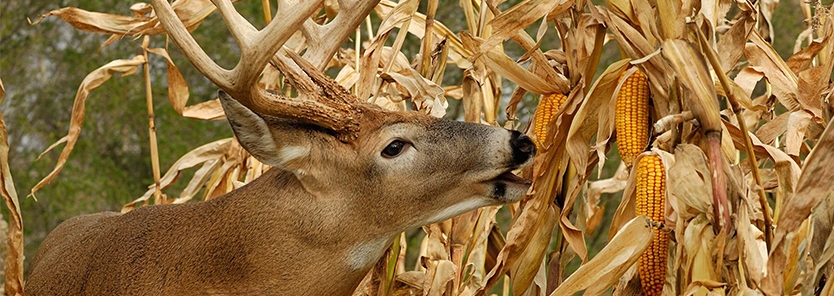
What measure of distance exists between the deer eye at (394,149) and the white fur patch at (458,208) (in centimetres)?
25

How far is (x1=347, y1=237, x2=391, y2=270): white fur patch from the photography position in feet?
13.3

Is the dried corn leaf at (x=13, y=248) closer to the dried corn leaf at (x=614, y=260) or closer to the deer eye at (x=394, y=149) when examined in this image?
the deer eye at (x=394, y=149)

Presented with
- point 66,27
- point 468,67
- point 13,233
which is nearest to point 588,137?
point 468,67

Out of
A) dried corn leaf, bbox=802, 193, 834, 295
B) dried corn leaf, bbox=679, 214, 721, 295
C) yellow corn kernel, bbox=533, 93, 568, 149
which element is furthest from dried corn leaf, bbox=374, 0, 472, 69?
dried corn leaf, bbox=802, 193, 834, 295

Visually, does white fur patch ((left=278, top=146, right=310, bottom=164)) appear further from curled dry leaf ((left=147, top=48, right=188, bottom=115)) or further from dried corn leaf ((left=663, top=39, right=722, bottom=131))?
curled dry leaf ((left=147, top=48, right=188, bottom=115))

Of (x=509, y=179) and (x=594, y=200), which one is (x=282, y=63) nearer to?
(x=509, y=179)

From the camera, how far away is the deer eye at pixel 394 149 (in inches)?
160

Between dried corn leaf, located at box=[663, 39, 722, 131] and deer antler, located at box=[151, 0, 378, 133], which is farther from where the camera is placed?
dried corn leaf, located at box=[663, 39, 722, 131]

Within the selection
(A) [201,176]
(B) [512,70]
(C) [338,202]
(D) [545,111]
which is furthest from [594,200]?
(A) [201,176]

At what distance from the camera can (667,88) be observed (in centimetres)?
404

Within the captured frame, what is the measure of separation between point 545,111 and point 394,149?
0.84 meters

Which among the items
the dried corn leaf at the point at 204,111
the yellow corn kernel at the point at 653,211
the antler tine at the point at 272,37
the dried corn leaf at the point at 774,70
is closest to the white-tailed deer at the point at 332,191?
the antler tine at the point at 272,37

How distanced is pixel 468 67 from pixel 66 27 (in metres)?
8.01

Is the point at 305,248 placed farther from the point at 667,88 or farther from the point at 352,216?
the point at 667,88
